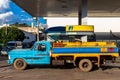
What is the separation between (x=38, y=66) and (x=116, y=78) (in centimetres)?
751

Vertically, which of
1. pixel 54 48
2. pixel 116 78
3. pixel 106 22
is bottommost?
pixel 116 78

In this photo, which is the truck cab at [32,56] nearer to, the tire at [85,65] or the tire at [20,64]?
the tire at [20,64]

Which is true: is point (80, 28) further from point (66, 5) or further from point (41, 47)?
point (41, 47)

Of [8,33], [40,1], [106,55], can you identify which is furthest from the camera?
[8,33]

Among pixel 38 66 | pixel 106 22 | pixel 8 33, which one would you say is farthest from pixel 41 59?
pixel 8 33

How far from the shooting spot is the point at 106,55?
2044cm

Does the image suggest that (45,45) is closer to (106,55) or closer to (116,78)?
(106,55)

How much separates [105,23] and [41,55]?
39.9m

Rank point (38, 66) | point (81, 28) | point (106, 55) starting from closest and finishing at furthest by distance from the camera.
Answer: point (106, 55), point (38, 66), point (81, 28)

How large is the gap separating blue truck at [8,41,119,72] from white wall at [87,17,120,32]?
37653 millimetres

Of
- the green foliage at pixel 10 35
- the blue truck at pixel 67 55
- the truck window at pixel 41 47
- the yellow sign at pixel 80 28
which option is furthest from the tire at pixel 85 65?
the green foliage at pixel 10 35

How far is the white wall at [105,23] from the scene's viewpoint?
58.7 m

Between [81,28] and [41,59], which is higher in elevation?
[81,28]

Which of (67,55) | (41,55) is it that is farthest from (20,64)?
(67,55)
